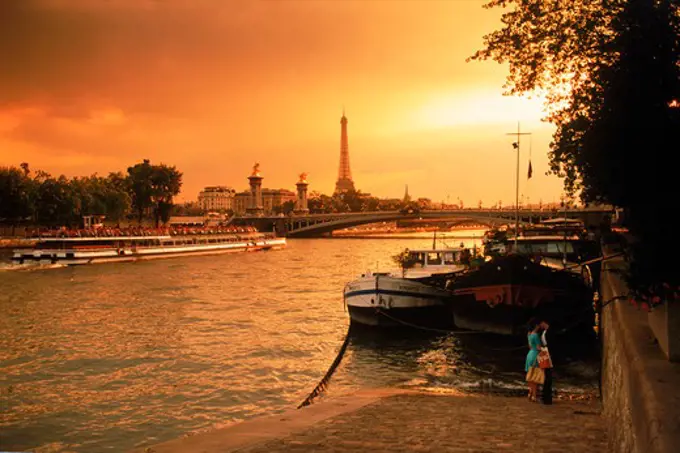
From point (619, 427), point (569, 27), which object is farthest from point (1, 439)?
point (569, 27)

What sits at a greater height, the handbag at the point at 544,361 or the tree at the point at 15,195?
the tree at the point at 15,195

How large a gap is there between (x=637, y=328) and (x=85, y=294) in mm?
40205

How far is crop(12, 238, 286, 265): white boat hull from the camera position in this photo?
2665 inches

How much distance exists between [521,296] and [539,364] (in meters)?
9.43

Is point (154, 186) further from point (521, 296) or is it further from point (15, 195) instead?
point (521, 296)

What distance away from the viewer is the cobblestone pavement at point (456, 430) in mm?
9602

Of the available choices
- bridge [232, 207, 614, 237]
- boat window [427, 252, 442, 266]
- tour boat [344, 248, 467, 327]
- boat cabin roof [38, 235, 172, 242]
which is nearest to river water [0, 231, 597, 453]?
tour boat [344, 248, 467, 327]

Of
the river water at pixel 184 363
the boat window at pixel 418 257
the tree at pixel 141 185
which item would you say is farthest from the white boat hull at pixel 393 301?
the tree at pixel 141 185

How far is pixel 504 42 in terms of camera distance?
17.5m

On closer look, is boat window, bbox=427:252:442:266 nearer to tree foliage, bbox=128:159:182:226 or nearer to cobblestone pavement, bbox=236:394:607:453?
cobblestone pavement, bbox=236:394:607:453

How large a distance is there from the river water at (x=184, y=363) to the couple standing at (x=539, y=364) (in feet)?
14.4

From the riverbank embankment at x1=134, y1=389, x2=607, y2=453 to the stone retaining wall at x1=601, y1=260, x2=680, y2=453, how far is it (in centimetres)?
121

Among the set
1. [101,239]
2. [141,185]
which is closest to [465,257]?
[101,239]

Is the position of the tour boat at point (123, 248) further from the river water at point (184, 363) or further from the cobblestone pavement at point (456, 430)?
the cobblestone pavement at point (456, 430)
